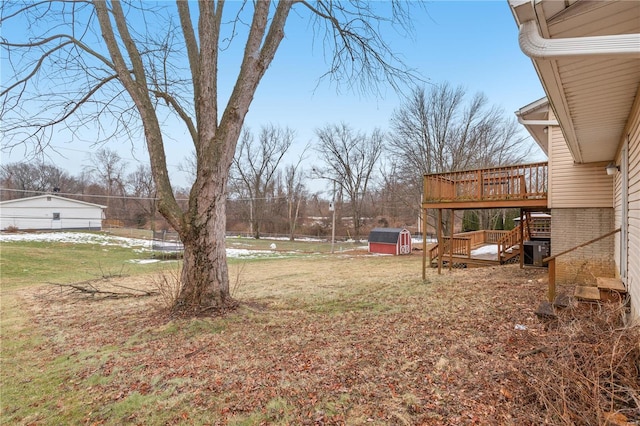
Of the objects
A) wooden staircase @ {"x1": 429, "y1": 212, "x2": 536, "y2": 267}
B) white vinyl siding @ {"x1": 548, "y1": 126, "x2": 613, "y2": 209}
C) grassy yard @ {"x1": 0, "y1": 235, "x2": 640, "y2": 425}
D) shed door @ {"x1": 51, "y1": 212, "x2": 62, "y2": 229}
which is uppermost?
white vinyl siding @ {"x1": 548, "y1": 126, "x2": 613, "y2": 209}

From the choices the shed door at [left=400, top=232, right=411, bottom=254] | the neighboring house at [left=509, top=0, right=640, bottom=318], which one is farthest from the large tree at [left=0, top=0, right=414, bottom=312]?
the shed door at [left=400, top=232, right=411, bottom=254]

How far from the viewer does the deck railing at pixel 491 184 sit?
29.3ft

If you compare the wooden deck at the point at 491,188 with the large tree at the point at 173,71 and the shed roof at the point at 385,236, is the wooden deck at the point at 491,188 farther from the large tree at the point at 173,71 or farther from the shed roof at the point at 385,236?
the shed roof at the point at 385,236

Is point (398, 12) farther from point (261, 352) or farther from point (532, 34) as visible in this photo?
point (261, 352)

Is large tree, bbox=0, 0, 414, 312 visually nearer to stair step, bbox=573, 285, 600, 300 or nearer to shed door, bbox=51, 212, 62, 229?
stair step, bbox=573, 285, 600, 300

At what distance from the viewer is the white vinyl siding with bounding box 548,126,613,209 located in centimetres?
704

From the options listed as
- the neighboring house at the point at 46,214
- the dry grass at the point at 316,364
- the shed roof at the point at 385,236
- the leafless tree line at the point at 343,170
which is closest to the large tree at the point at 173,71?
the dry grass at the point at 316,364

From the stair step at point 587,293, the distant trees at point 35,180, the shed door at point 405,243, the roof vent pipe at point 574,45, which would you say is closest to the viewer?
the roof vent pipe at point 574,45

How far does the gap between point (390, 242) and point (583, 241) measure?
13.6 metres

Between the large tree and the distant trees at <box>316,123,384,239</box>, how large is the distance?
24.2 m

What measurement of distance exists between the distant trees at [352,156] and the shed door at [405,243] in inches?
366

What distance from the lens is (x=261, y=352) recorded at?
364 centimetres

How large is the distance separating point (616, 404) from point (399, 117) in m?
23.0

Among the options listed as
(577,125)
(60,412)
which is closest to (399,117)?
(577,125)
